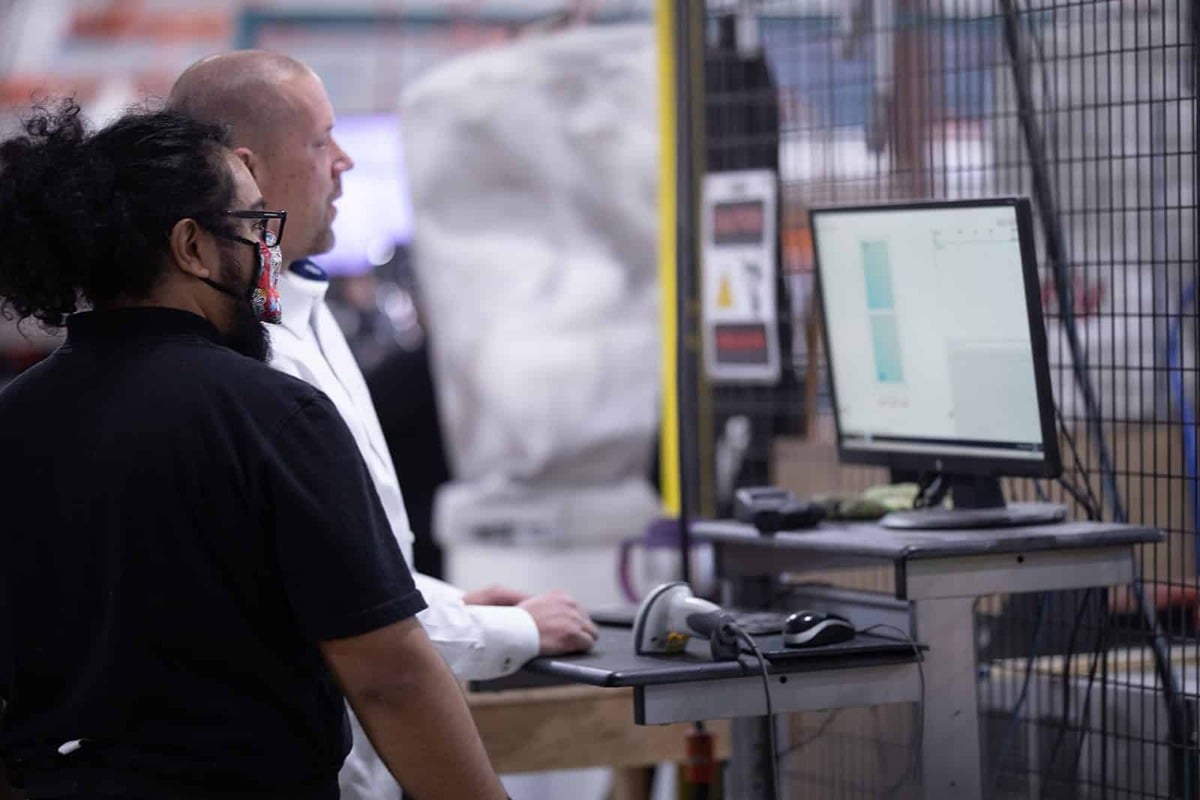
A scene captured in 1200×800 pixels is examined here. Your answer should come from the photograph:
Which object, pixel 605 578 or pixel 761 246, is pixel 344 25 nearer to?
pixel 605 578

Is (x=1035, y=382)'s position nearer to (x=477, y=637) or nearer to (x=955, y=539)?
(x=955, y=539)

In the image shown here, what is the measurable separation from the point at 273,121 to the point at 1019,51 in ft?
4.01

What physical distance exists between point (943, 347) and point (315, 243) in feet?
3.02

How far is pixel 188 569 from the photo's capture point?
1.76 m

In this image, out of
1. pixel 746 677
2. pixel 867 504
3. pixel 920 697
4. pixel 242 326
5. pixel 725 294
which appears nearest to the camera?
pixel 242 326

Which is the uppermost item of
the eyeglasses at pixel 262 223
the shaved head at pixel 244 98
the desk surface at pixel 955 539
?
the shaved head at pixel 244 98

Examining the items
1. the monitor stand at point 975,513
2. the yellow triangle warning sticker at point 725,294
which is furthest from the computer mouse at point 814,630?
the yellow triangle warning sticker at point 725,294

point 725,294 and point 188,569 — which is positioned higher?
point 725,294

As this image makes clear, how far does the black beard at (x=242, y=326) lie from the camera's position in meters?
1.88

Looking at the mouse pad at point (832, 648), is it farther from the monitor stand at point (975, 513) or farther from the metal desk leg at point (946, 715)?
the monitor stand at point (975, 513)

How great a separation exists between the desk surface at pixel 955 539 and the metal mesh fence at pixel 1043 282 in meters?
0.22

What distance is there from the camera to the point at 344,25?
908 centimetres

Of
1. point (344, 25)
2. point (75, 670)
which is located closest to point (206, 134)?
point (75, 670)

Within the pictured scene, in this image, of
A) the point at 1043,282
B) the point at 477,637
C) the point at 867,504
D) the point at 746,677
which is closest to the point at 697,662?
the point at 746,677
